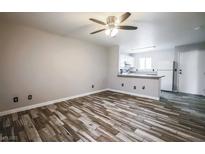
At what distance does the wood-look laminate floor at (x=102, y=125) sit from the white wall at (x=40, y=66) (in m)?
0.54

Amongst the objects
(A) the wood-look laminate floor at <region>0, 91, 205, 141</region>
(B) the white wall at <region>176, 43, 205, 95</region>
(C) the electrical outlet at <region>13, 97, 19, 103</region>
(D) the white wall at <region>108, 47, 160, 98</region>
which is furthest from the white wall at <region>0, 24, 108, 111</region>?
(B) the white wall at <region>176, 43, 205, 95</region>

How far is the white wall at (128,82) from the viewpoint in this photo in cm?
359

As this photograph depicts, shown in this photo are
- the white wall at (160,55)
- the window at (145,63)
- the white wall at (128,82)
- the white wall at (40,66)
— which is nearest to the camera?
the white wall at (40,66)

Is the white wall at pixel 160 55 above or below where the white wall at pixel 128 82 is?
above

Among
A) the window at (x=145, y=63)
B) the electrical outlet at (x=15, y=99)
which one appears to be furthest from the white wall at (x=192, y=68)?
the electrical outlet at (x=15, y=99)

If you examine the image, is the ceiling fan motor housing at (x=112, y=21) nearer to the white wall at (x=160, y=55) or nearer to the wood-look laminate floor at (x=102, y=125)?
the wood-look laminate floor at (x=102, y=125)

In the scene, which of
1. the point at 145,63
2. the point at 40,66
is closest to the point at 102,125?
the point at 40,66

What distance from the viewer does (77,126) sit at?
6.16 ft

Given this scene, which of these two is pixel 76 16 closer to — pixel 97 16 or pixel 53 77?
pixel 97 16

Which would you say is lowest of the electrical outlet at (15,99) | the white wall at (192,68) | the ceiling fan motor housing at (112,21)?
the electrical outlet at (15,99)

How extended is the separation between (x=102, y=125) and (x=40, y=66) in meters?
2.27

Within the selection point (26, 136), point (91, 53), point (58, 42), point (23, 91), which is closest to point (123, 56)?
point (91, 53)

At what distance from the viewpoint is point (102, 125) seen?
6.26 feet

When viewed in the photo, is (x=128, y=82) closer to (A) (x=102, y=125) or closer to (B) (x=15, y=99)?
(A) (x=102, y=125)
